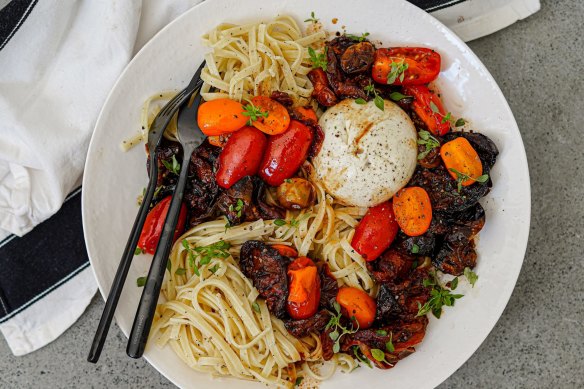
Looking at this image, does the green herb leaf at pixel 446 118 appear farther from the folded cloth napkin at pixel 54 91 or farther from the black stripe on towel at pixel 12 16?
the black stripe on towel at pixel 12 16

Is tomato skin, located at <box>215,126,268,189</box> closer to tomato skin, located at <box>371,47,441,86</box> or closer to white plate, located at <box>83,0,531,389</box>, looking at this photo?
white plate, located at <box>83,0,531,389</box>

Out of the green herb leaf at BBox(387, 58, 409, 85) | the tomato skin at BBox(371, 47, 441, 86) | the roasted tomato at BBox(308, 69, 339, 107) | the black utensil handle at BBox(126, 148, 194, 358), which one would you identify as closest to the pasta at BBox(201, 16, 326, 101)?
the roasted tomato at BBox(308, 69, 339, 107)

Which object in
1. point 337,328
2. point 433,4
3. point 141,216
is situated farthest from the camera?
point 433,4

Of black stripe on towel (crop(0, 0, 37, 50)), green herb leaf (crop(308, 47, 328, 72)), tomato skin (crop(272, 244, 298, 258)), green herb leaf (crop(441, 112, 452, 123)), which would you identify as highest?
black stripe on towel (crop(0, 0, 37, 50))

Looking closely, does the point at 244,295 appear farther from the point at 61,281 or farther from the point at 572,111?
the point at 572,111

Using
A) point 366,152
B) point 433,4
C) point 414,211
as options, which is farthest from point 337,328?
point 433,4

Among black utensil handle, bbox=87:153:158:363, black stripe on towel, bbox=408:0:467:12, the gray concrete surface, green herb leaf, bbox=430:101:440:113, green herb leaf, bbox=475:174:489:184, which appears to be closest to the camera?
black utensil handle, bbox=87:153:158:363

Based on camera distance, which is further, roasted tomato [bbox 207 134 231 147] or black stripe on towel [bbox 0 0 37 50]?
black stripe on towel [bbox 0 0 37 50]

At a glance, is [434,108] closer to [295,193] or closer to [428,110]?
[428,110]
